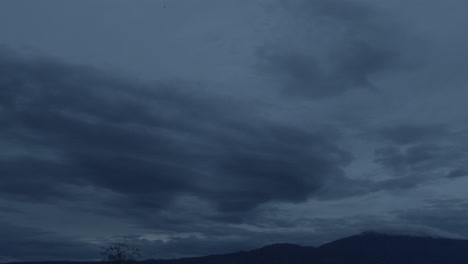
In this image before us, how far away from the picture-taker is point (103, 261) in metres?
168

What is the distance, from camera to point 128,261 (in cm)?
16650

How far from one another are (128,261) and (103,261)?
8399mm
